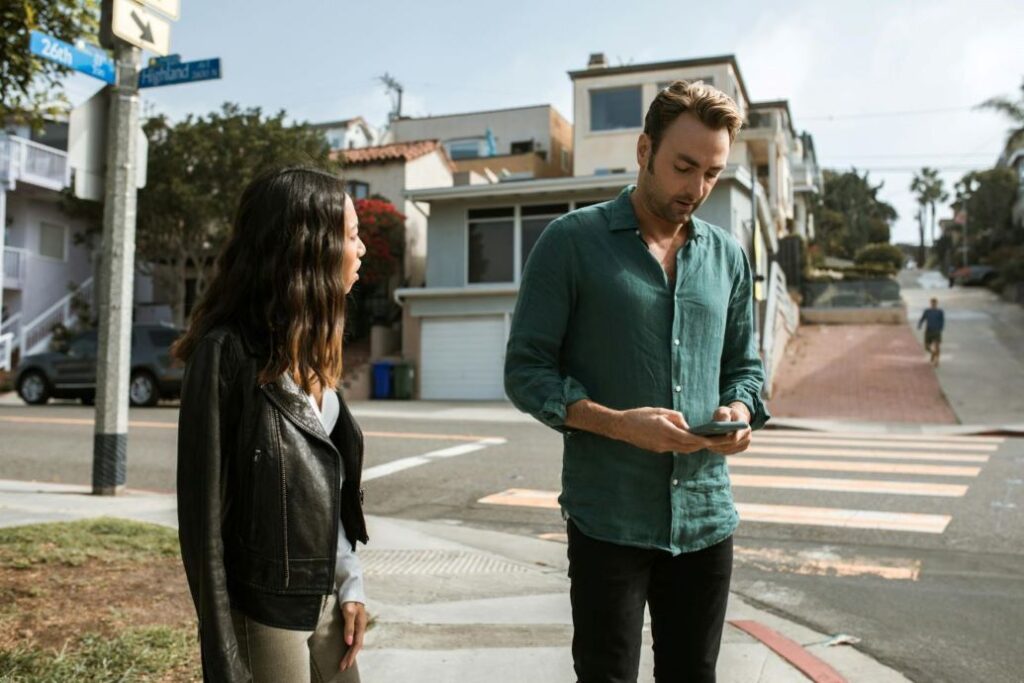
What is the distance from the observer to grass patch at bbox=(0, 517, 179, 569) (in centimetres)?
500

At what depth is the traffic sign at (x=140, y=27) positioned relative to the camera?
6.88 metres

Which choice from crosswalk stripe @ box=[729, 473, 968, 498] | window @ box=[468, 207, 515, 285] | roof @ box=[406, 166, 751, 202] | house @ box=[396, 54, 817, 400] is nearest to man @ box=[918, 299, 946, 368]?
house @ box=[396, 54, 817, 400]

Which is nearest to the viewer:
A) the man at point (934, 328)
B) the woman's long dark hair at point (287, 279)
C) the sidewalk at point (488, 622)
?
the woman's long dark hair at point (287, 279)

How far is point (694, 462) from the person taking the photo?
7.82ft

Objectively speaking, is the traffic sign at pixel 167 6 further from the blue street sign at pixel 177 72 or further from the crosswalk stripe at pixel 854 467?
the crosswalk stripe at pixel 854 467

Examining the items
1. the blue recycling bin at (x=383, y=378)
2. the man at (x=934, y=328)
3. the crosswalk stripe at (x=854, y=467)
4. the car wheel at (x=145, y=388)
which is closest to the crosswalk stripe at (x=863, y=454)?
the crosswalk stripe at (x=854, y=467)

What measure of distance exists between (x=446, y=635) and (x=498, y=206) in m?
20.9

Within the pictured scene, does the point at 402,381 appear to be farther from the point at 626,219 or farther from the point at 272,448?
the point at 272,448

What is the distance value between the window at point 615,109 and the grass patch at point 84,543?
88.6ft

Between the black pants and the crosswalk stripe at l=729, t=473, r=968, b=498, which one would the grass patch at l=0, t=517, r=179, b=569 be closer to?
the black pants

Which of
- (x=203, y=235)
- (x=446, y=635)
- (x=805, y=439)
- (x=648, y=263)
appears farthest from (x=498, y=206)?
(x=648, y=263)

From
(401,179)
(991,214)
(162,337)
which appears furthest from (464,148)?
(991,214)

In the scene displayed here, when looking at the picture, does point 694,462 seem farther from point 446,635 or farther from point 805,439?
point 805,439

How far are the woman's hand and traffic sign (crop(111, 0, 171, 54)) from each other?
6.05 m
